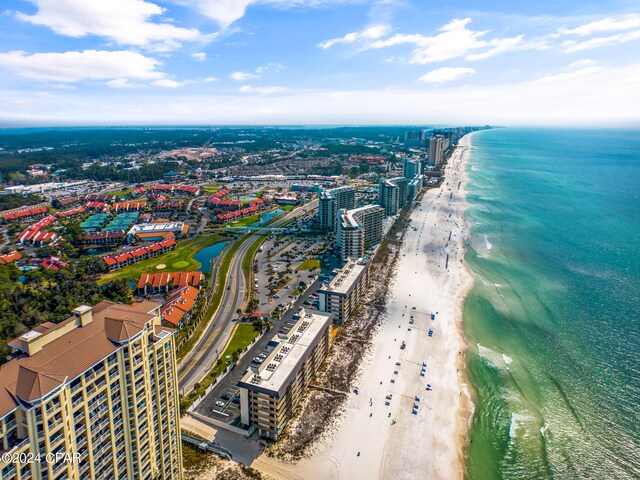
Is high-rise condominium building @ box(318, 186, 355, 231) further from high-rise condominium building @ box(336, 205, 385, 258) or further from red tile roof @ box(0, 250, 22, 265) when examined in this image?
red tile roof @ box(0, 250, 22, 265)

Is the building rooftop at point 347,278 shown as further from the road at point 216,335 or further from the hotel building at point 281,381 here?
the road at point 216,335

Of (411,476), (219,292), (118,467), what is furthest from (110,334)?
(219,292)

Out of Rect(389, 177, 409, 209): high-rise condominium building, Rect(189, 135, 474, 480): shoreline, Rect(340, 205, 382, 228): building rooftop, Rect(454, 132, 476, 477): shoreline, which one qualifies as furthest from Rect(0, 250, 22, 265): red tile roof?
Rect(389, 177, 409, 209): high-rise condominium building

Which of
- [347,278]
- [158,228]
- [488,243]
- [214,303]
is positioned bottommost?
[214,303]

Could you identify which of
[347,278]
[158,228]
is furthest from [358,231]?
[158,228]

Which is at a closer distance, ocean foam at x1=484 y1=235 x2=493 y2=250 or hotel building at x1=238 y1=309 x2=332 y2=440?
hotel building at x1=238 y1=309 x2=332 y2=440

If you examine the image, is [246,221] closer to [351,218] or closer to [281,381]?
[351,218]

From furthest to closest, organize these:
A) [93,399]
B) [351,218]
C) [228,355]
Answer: [351,218] < [228,355] < [93,399]
